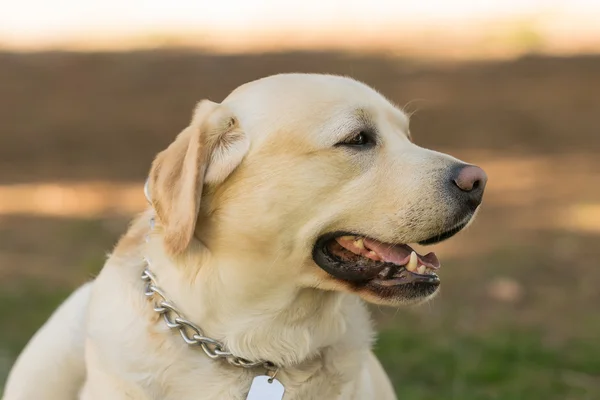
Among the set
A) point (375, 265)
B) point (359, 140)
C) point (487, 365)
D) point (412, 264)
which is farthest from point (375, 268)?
point (487, 365)

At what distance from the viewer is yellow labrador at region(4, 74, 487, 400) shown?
3.00 m

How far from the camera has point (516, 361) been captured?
5.19m

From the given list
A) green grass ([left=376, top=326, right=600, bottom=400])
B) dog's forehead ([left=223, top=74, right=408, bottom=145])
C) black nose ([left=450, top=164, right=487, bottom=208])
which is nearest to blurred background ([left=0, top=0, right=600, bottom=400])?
green grass ([left=376, top=326, right=600, bottom=400])

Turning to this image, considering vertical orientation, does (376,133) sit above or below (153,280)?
above

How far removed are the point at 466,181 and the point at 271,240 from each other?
26.3 inches

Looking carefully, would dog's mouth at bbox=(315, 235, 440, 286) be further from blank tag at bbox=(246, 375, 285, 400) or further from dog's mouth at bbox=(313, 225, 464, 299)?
blank tag at bbox=(246, 375, 285, 400)

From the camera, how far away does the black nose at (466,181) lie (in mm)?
3018

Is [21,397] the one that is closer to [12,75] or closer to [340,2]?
[12,75]

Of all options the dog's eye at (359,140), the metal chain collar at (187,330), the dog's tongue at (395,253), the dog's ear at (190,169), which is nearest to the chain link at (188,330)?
the metal chain collar at (187,330)

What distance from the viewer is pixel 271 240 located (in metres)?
3.02

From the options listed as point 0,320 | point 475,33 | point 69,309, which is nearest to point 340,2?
point 475,33

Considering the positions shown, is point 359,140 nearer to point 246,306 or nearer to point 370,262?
point 370,262

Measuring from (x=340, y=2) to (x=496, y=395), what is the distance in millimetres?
12159

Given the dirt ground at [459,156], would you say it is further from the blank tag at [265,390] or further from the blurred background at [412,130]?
the blank tag at [265,390]
